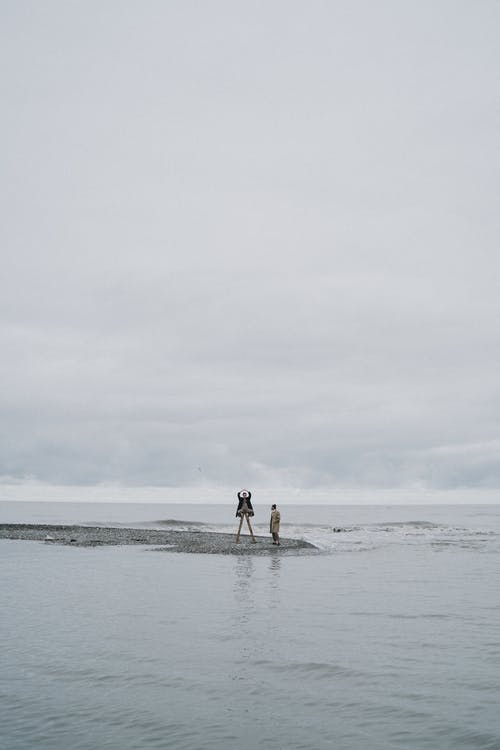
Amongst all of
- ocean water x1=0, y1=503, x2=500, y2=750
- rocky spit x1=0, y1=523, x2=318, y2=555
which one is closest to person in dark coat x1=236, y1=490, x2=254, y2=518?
rocky spit x1=0, y1=523, x2=318, y2=555

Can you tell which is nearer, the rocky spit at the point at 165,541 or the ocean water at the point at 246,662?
the ocean water at the point at 246,662

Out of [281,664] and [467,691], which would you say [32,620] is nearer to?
[281,664]

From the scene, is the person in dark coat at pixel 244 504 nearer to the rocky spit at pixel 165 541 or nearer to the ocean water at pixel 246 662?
the rocky spit at pixel 165 541

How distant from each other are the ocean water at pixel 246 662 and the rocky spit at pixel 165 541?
14595 mm

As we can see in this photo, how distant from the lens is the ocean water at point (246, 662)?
1142cm

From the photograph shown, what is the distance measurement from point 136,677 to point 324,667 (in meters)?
4.20

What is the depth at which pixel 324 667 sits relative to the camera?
15.5 metres

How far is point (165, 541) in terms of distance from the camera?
53938mm

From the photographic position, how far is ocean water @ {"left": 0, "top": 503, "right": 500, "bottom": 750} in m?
11.4

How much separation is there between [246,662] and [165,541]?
39117 millimetres

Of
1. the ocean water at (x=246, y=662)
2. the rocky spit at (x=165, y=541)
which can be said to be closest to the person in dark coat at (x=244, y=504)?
the rocky spit at (x=165, y=541)

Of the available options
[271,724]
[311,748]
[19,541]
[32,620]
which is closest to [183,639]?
[32,620]

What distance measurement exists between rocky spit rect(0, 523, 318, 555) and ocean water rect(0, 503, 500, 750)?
14.6m

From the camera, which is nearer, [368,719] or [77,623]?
[368,719]
